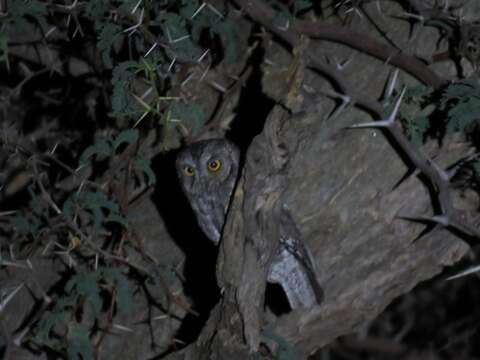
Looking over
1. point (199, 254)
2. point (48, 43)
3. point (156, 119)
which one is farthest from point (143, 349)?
point (48, 43)

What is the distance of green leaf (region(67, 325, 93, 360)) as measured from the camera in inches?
111

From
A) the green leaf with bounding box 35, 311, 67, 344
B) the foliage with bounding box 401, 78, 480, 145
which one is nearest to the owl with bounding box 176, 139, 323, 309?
the foliage with bounding box 401, 78, 480, 145

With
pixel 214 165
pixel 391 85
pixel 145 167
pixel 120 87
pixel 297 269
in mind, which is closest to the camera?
pixel 120 87

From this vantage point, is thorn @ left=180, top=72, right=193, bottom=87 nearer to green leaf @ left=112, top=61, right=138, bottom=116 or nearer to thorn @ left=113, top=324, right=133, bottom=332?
green leaf @ left=112, top=61, right=138, bottom=116

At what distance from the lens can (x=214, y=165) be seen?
3.27m

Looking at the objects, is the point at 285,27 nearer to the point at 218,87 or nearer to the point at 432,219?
the point at 218,87

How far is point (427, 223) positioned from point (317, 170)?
52 cm

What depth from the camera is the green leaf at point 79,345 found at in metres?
2.81

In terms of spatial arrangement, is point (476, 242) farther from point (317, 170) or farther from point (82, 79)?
point (82, 79)

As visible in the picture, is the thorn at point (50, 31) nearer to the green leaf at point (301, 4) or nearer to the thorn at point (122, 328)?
the green leaf at point (301, 4)

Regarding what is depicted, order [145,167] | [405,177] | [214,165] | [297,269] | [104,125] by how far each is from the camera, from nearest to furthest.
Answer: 1. [405,177]
2. [145,167]
3. [297,269]
4. [214,165]
5. [104,125]

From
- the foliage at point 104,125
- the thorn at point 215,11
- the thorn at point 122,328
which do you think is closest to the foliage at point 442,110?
the foliage at point 104,125

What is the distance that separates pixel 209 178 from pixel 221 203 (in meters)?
0.13

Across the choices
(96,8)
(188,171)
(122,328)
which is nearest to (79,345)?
(122,328)
